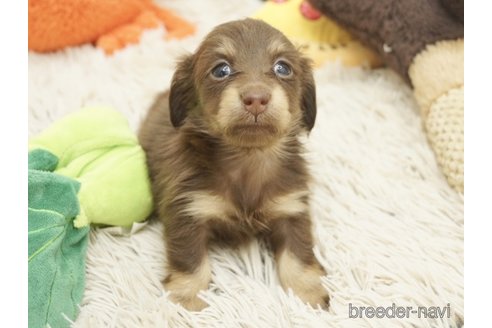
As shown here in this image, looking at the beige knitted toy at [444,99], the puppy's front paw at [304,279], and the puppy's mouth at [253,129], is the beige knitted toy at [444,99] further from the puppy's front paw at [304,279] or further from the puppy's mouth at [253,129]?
the puppy's mouth at [253,129]

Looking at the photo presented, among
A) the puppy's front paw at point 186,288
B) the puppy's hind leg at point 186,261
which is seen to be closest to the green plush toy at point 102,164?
the puppy's hind leg at point 186,261

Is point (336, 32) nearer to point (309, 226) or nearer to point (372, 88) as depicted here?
point (372, 88)

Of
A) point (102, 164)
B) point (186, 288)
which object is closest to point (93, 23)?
point (102, 164)

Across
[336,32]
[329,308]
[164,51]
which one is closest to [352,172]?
[329,308]

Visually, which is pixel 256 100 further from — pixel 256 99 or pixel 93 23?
pixel 93 23

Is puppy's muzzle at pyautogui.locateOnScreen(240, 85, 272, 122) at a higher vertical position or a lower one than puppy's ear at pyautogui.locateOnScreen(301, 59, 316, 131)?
higher

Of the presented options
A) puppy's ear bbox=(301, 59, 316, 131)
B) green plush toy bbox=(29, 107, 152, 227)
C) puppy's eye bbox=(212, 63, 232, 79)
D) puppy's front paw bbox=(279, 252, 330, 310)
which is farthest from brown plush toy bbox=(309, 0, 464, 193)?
green plush toy bbox=(29, 107, 152, 227)

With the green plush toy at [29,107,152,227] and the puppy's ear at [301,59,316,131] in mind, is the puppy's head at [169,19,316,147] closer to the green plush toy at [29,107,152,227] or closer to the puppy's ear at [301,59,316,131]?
the puppy's ear at [301,59,316,131]
